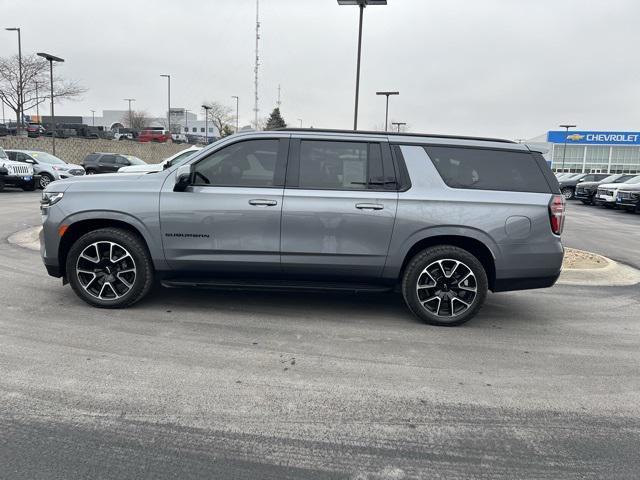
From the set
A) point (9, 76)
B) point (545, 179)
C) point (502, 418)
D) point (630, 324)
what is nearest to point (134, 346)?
point (502, 418)

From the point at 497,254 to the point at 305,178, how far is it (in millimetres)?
2021

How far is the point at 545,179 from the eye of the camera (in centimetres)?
500

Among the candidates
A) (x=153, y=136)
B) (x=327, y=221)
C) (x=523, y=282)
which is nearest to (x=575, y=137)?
(x=153, y=136)

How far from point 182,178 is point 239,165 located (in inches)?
22.4

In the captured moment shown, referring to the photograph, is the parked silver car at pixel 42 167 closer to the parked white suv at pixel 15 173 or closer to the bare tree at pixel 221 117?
the parked white suv at pixel 15 173

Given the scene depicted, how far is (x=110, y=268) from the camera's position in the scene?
512 cm

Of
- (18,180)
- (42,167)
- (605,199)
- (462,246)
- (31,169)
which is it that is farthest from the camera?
(605,199)

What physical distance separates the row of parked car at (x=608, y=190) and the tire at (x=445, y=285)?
41.8 feet

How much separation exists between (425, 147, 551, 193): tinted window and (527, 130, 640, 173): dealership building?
7582 centimetres

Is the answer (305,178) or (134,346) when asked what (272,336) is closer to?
(134,346)

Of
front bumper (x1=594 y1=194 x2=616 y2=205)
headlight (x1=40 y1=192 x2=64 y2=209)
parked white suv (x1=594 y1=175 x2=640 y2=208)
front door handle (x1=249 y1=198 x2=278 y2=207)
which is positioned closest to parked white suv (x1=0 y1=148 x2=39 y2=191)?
headlight (x1=40 y1=192 x2=64 y2=209)

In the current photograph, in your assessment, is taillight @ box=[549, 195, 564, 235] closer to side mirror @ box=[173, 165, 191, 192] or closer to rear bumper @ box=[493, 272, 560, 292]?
rear bumper @ box=[493, 272, 560, 292]

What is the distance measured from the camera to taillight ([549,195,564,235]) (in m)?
4.90

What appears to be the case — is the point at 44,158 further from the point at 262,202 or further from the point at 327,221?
the point at 327,221
